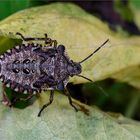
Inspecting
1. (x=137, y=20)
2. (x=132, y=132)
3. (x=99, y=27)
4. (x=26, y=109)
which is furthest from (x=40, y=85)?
(x=137, y=20)

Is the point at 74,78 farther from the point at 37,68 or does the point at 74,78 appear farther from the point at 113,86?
the point at 113,86

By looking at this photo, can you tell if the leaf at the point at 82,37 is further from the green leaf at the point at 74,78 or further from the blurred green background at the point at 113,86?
the blurred green background at the point at 113,86

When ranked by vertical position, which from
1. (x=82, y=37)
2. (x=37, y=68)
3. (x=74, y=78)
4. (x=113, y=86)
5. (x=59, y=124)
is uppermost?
(x=82, y=37)

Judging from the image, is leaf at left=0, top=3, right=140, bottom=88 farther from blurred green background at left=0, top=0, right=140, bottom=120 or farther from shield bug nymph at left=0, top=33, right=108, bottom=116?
blurred green background at left=0, top=0, right=140, bottom=120

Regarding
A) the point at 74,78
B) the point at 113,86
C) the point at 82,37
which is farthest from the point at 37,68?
the point at 113,86

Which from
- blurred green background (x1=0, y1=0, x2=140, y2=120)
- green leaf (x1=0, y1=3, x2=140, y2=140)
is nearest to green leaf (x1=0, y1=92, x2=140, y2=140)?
green leaf (x1=0, y1=3, x2=140, y2=140)

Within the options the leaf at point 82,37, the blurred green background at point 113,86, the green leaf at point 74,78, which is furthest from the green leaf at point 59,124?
the blurred green background at point 113,86
